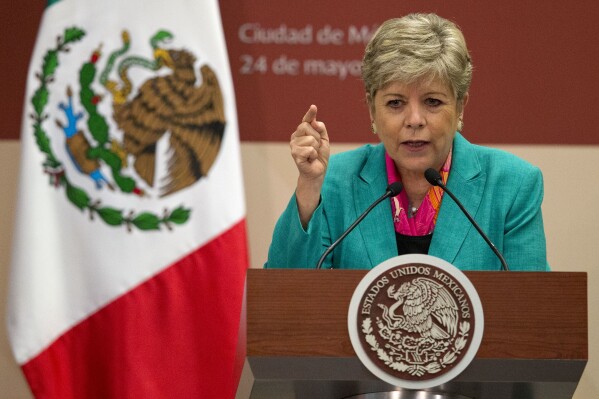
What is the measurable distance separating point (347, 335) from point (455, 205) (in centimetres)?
70

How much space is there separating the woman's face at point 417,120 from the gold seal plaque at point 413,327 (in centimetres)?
71

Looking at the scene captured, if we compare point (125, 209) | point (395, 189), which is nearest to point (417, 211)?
point (395, 189)

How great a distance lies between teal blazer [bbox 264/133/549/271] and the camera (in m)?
2.07

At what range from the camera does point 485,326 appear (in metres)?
1.65

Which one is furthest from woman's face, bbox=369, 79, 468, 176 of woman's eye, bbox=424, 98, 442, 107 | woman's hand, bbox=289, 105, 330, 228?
woman's hand, bbox=289, 105, 330, 228

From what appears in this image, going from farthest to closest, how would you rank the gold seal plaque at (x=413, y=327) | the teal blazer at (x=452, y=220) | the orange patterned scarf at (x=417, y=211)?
the orange patterned scarf at (x=417, y=211)
the teal blazer at (x=452, y=220)
the gold seal plaque at (x=413, y=327)

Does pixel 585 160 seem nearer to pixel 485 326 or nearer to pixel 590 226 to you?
pixel 590 226

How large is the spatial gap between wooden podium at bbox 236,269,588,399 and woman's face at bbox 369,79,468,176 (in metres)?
0.68

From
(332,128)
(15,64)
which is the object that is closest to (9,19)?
(15,64)

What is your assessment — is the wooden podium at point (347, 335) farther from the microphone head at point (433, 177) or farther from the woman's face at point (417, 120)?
the woman's face at point (417, 120)

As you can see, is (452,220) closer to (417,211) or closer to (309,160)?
(417,211)

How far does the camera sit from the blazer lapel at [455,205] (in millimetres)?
2156

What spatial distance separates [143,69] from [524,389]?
5.88 feet

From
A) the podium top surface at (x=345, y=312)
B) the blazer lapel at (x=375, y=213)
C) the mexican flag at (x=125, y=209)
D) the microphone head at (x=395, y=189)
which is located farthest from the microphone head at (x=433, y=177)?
the mexican flag at (x=125, y=209)
